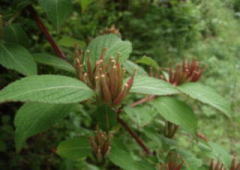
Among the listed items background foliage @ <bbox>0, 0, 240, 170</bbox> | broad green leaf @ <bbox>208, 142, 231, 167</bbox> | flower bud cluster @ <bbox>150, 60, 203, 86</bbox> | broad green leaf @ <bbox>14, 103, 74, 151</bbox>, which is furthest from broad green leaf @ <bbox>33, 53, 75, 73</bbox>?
broad green leaf @ <bbox>208, 142, 231, 167</bbox>

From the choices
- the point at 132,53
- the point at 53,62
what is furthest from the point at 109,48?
the point at 132,53

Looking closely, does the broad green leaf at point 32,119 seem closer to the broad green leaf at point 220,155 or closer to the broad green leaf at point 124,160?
the broad green leaf at point 124,160

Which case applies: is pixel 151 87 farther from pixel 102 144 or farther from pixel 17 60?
pixel 17 60

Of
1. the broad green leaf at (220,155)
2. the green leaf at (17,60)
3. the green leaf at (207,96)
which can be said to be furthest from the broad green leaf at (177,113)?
the green leaf at (17,60)

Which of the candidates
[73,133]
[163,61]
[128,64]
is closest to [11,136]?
[73,133]

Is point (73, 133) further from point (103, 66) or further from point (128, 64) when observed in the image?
point (103, 66)

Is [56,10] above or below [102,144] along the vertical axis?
above
